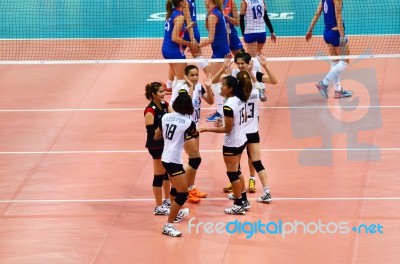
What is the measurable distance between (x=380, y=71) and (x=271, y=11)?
6.05 m

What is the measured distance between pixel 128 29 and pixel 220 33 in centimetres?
738

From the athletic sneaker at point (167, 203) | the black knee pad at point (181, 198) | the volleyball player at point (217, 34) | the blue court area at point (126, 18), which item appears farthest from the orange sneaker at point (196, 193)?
the blue court area at point (126, 18)

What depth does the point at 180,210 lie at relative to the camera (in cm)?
1440

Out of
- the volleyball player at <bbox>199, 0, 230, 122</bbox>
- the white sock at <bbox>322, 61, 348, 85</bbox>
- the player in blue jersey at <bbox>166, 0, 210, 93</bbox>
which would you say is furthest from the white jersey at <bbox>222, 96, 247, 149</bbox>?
the white sock at <bbox>322, 61, 348, 85</bbox>

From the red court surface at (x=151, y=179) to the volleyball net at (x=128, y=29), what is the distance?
55.0 inches

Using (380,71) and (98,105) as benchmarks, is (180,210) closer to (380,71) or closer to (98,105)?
(98,105)

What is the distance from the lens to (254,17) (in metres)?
19.5

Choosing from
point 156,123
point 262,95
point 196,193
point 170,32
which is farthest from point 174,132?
point 262,95

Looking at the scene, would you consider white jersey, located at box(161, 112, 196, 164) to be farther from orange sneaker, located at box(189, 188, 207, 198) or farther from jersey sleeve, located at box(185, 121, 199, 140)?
orange sneaker, located at box(189, 188, 207, 198)

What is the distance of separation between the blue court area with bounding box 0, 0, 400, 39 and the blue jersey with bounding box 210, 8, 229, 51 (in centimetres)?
610

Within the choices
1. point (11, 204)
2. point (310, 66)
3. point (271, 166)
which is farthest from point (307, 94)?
point (11, 204)

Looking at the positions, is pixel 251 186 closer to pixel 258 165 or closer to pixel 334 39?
pixel 258 165

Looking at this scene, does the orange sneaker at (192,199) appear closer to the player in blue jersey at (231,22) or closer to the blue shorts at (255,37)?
the player in blue jersey at (231,22)

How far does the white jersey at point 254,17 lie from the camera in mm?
19500
